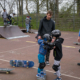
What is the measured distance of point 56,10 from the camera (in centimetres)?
2180

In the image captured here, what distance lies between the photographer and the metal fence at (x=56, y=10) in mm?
20733

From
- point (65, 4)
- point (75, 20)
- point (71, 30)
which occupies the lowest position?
point (71, 30)

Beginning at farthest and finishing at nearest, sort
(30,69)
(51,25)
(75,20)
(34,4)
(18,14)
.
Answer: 1. (18,14)
2. (34,4)
3. (75,20)
4. (51,25)
5. (30,69)

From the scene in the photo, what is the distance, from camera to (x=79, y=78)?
14.2 ft

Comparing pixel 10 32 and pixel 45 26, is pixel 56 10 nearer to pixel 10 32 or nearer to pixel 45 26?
pixel 10 32

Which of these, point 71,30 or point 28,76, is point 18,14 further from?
point 28,76

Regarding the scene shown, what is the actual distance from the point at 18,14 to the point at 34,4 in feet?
10.7

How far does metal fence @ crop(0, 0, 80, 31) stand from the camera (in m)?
20.7

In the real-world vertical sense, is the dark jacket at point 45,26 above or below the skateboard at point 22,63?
above

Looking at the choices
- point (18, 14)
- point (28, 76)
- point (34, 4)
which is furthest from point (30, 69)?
point (18, 14)

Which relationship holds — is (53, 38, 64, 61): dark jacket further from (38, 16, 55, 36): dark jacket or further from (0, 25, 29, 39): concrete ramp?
(0, 25, 29, 39): concrete ramp

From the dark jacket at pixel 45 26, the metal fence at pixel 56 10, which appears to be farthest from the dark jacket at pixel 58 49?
the metal fence at pixel 56 10

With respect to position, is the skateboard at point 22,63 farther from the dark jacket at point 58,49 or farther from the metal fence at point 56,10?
the metal fence at point 56,10

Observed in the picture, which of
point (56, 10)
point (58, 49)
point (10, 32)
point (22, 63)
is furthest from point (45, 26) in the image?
point (56, 10)
